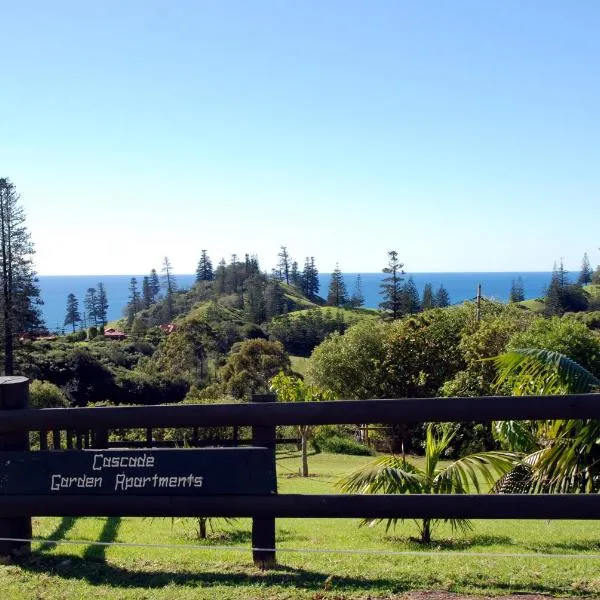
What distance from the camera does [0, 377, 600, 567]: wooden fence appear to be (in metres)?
5.02

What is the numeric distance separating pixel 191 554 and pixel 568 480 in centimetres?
330

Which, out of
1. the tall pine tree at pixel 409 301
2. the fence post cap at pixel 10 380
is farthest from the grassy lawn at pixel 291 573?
the tall pine tree at pixel 409 301

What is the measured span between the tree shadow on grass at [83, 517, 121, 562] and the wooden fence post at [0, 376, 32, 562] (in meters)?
0.46

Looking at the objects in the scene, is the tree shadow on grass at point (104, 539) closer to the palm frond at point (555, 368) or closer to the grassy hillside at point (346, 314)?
the palm frond at point (555, 368)

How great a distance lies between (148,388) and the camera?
204 feet

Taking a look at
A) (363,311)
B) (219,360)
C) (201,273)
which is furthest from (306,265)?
(219,360)

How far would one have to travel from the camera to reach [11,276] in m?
46.9

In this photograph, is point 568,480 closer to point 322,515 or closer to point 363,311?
point 322,515

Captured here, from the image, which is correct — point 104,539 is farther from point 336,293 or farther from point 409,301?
point 336,293

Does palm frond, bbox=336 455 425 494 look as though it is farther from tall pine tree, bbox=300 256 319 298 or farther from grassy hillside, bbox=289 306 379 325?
tall pine tree, bbox=300 256 319 298

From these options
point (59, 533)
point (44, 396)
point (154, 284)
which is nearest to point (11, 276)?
point (44, 396)

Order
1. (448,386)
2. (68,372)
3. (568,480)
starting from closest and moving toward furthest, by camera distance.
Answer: (568,480) → (448,386) → (68,372)

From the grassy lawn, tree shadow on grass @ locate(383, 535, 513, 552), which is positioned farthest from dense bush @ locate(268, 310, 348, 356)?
the grassy lawn

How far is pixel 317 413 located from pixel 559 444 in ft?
8.52
